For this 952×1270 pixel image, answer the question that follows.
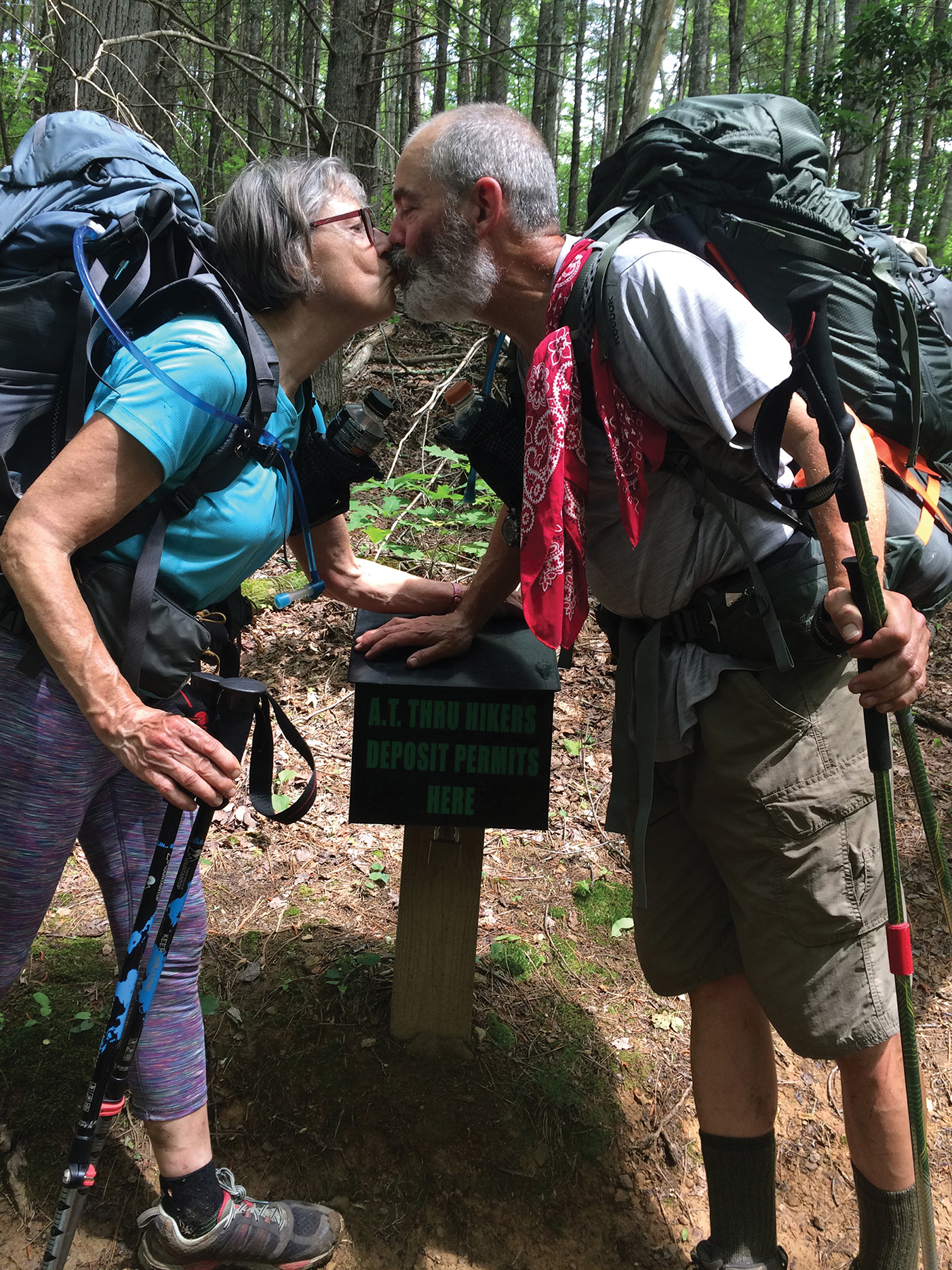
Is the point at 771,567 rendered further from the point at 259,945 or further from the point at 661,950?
the point at 259,945

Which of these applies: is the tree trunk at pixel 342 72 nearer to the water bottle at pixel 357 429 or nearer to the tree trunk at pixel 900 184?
the water bottle at pixel 357 429

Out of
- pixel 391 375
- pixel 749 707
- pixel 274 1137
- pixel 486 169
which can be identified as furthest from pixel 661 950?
pixel 391 375

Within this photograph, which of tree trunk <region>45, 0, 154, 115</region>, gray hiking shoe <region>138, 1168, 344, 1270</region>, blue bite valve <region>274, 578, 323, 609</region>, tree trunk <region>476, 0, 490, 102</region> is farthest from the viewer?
tree trunk <region>476, 0, 490, 102</region>

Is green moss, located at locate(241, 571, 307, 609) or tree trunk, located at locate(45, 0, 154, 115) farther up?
tree trunk, located at locate(45, 0, 154, 115)

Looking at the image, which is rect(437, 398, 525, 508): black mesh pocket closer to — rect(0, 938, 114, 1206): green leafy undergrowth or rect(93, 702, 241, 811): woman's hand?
rect(93, 702, 241, 811): woman's hand

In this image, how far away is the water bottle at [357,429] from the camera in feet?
7.61

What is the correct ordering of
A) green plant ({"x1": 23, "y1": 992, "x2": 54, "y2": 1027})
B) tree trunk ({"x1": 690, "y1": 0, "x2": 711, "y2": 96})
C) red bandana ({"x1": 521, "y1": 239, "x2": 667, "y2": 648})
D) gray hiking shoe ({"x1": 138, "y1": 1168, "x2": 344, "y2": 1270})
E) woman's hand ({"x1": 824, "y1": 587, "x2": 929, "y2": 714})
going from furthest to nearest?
tree trunk ({"x1": 690, "y1": 0, "x2": 711, "y2": 96}) < green plant ({"x1": 23, "y1": 992, "x2": 54, "y2": 1027}) < gray hiking shoe ({"x1": 138, "y1": 1168, "x2": 344, "y2": 1270}) < red bandana ({"x1": 521, "y1": 239, "x2": 667, "y2": 648}) < woman's hand ({"x1": 824, "y1": 587, "x2": 929, "y2": 714})

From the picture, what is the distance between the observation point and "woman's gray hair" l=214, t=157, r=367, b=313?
1923 millimetres

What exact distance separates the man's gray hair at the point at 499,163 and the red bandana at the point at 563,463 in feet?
1.07

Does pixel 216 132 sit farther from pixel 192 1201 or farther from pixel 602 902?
pixel 192 1201

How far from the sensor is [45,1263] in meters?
1.70

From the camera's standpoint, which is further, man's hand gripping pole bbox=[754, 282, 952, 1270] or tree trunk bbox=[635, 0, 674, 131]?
tree trunk bbox=[635, 0, 674, 131]

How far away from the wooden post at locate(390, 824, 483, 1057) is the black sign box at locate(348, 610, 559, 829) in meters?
0.19

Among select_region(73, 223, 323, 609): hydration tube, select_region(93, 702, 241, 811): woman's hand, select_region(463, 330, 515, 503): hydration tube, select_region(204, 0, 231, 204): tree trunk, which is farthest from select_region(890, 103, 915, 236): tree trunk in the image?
select_region(93, 702, 241, 811): woman's hand
